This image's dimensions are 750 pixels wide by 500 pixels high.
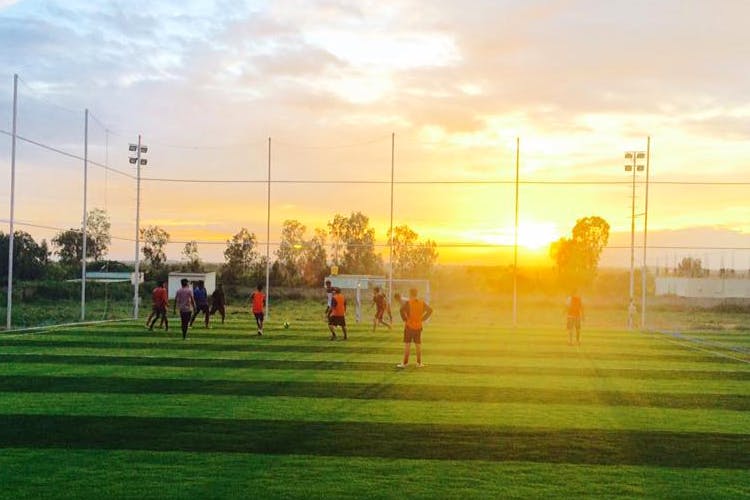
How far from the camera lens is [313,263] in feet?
201

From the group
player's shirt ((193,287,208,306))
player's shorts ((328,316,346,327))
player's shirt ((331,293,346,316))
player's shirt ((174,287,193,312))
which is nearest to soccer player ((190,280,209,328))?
player's shirt ((193,287,208,306))

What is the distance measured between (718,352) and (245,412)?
1789 cm

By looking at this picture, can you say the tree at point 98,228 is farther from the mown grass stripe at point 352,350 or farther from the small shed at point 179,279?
the mown grass stripe at point 352,350

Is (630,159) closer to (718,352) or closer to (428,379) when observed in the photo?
(718,352)

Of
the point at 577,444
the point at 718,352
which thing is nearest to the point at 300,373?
the point at 577,444

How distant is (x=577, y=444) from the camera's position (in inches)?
412

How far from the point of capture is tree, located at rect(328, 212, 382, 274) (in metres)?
59.3

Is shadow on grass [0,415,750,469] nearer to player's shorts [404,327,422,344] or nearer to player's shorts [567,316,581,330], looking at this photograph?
player's shorts [404,327,422,344]

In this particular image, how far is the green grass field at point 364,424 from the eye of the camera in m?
8.39

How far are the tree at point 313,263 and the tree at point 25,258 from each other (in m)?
19.7

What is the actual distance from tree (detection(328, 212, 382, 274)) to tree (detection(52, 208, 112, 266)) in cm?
1584

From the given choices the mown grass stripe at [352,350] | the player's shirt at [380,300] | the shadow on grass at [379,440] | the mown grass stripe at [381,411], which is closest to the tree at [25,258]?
the player's shirt at [380,300]

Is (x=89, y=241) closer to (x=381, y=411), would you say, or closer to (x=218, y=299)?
(x=218, y=299)

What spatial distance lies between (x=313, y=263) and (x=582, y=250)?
20.9m
